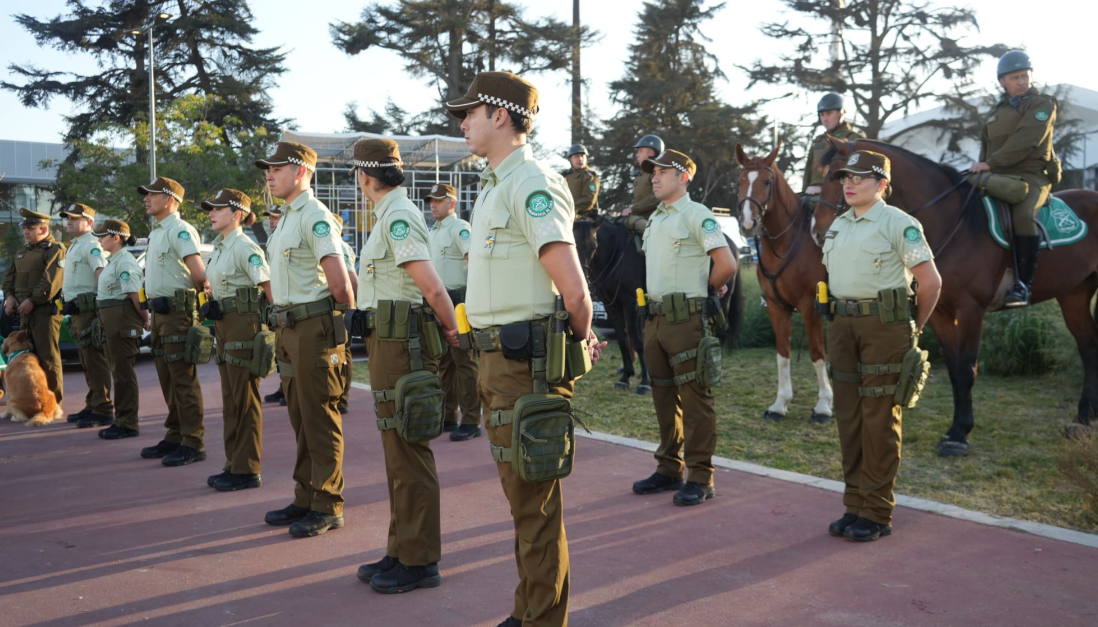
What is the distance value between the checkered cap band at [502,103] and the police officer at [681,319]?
8.58 ft

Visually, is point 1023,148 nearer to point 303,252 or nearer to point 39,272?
point 303,252

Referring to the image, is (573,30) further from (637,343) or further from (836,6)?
(637,343)

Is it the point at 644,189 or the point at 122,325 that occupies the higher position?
the point at 644,189

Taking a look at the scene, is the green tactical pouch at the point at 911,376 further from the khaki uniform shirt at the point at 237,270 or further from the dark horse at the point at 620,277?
the dark horse at the point at 620,277

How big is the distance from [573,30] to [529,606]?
100.0 feet

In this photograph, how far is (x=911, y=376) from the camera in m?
5.02

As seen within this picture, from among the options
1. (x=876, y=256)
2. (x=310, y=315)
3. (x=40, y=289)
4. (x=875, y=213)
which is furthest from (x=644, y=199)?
(x=40, y=289)

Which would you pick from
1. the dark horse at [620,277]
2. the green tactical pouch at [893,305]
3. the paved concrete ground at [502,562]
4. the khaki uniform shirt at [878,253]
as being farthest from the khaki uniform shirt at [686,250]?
the dark horse at [620,277]

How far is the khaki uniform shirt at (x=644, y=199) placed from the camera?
35.9 feet

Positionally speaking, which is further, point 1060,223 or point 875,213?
point 1060,223

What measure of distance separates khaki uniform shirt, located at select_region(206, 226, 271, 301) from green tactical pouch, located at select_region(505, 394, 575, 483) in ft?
13.2

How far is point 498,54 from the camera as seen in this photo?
3203 cm

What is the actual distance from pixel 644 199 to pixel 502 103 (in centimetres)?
794

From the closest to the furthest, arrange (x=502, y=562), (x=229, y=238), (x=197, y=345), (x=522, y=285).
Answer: (x=522, y=285) → (x=502, y=562) → (x=229, y=238) → (x=197, y=345)
